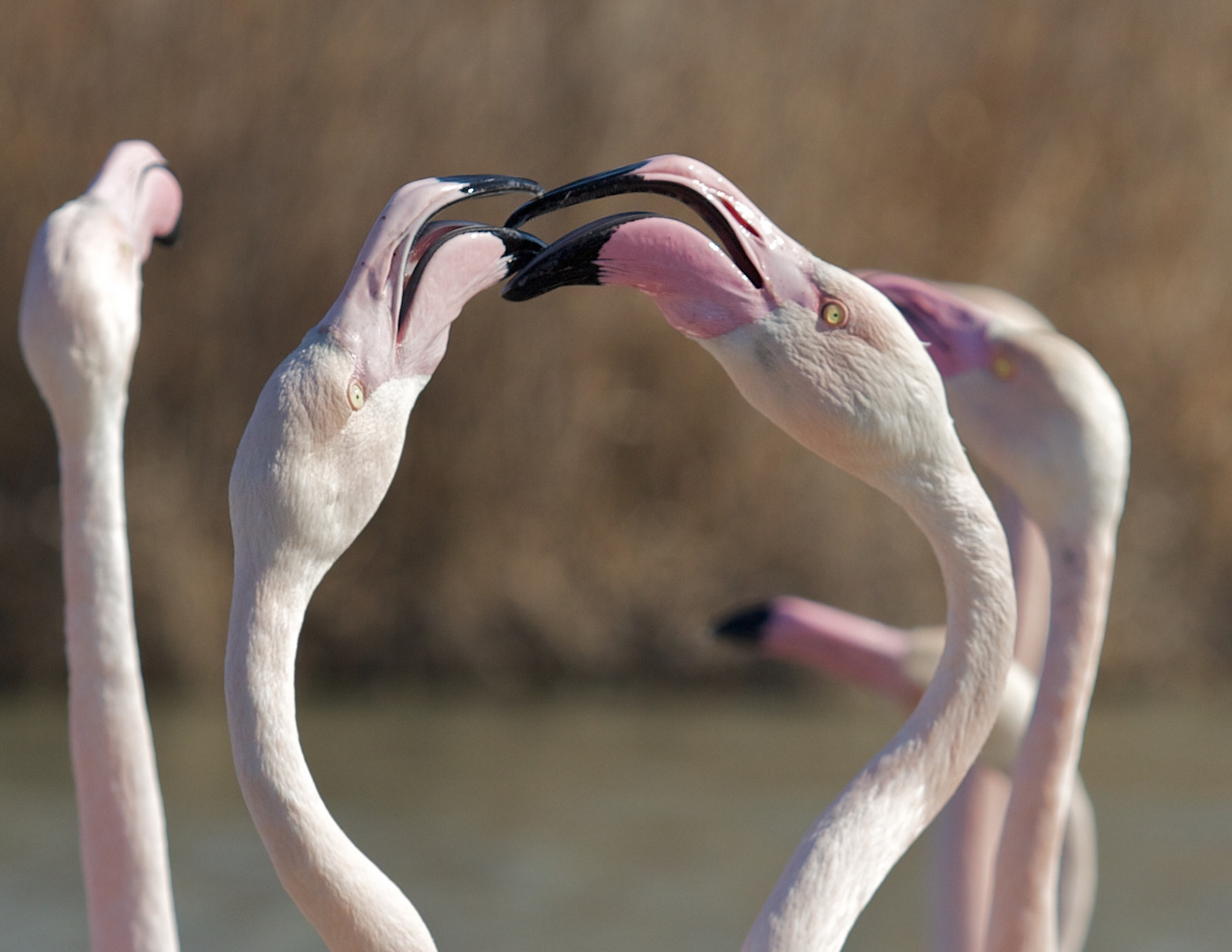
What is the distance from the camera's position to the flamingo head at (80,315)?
2.70m

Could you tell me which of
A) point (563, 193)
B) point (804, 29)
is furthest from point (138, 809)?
point (804, 29)

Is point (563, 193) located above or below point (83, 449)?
above

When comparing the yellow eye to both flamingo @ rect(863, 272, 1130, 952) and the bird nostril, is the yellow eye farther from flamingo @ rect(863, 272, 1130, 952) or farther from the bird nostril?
flamingo @ rect(863, 272, 1130, 952)

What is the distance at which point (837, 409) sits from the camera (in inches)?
81.0

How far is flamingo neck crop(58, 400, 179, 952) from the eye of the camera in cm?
257

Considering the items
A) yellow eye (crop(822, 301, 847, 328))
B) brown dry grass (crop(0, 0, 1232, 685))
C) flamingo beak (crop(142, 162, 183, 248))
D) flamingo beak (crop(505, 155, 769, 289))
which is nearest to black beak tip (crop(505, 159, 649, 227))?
flamingo beak (crop(505, 155, 769, 289))

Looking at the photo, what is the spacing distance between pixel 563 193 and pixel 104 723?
1.21 meters

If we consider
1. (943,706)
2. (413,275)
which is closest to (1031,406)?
(943,706)

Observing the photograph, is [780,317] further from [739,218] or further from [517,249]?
[517,249]

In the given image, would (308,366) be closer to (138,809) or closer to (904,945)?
(138,809)

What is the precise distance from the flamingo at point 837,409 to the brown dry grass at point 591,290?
7.67m

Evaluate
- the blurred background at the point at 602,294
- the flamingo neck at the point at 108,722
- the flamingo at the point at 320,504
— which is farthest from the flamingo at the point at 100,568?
the blurred background at the point at 602,294

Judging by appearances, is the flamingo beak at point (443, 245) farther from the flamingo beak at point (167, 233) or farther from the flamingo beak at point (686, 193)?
the flamingo beak at point (167, 233)

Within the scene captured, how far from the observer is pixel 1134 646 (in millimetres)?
10273
